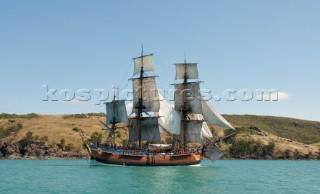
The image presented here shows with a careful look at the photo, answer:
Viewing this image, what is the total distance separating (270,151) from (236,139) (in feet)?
46.2

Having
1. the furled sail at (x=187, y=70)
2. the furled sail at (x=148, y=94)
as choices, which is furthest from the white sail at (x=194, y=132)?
the furled sail at (x=187, y=70)

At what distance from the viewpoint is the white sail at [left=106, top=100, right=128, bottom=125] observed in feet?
320

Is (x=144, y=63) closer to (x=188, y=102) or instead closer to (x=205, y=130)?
(x=188, y=102)

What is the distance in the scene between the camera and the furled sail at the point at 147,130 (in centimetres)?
9775

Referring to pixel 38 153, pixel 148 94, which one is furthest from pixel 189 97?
pixel 38 153

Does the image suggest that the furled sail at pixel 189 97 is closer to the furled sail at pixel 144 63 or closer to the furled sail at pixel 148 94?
the furled sail at pixel 148 94

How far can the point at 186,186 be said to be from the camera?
53.7 m

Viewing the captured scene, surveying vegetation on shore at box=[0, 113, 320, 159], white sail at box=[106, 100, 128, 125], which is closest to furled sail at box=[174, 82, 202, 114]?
white sail at box=[106, 100, 128, 125]

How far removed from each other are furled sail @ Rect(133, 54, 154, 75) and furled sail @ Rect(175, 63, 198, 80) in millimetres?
7011

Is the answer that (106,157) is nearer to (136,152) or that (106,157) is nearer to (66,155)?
(136,152)

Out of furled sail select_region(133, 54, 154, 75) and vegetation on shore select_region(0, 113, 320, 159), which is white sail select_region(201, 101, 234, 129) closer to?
furled sail select_region(133, 54, 154, 75)

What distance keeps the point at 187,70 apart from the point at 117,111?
20.8 m

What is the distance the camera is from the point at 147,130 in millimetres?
99062

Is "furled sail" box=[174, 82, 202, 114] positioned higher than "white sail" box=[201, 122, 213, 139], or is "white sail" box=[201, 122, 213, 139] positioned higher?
"furled sail" box=[174, 82, 202, 114]
